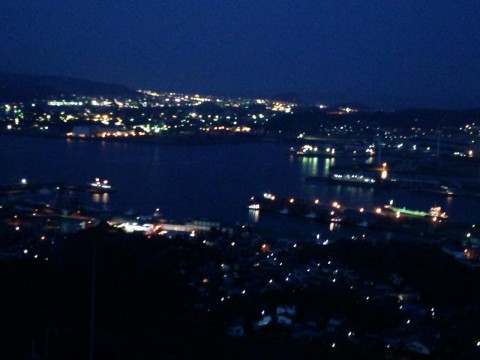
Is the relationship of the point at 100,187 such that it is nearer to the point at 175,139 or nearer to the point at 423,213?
the point at 423,213

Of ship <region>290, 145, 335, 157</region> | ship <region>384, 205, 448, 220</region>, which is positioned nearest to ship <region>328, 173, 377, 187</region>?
ship <region>384, 205, 448, 220</region>

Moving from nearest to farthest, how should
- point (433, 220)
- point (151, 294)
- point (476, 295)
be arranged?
1. point (151, 294)
2. point (476, 295)
3. point (433, 220)

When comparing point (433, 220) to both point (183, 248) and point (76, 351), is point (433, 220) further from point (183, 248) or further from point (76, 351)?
point (76, 351)

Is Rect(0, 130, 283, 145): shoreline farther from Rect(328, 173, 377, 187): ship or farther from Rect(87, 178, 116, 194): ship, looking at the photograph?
Rect(87, 178, 116, 194): ship

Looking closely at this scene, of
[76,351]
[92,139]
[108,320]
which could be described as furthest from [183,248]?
[92,139]

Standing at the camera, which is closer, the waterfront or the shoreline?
the waterfront

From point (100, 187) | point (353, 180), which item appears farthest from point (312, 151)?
point (100, 187)
